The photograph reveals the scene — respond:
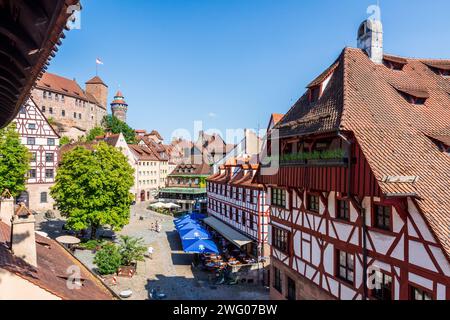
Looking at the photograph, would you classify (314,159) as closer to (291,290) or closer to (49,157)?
(291,290)

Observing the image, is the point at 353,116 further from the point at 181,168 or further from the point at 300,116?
the point at 181,168

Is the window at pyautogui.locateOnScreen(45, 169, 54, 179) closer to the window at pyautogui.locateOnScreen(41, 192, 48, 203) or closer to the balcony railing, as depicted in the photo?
the window at pyautogui.locateOnScreen(41, 192, 48, 203)

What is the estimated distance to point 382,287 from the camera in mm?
9812

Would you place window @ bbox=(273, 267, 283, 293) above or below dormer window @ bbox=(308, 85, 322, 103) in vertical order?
below

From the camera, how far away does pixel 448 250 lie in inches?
288

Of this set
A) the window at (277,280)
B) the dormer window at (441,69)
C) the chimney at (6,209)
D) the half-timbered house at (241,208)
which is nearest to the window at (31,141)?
the half-timbered house at (241,208)

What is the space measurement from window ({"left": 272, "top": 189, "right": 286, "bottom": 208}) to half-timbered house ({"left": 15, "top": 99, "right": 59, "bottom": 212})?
3645cm

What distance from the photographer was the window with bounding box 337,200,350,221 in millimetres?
11344

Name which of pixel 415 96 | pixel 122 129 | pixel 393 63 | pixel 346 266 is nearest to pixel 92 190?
pixel 346 266

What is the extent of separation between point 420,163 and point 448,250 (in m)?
3.07

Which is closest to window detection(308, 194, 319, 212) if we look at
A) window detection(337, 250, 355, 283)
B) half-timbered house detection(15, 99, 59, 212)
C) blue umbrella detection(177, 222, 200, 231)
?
window detection(337, 250, 355, 283)

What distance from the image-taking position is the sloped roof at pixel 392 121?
341 inches
